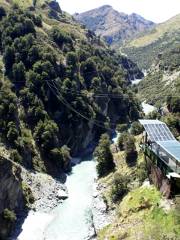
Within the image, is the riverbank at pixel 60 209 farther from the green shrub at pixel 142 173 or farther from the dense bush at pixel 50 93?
the green shrub at pixel 142 173

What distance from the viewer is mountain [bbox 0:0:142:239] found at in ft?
321

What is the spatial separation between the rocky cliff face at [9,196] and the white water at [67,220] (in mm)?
2884

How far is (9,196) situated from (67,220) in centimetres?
1180

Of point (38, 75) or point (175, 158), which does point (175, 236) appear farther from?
point (38, 75)

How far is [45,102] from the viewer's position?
12581 centimetres

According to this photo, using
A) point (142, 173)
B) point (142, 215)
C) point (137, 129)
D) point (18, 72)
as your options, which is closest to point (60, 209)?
point (142, 173)

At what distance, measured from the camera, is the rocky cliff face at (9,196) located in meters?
77.8

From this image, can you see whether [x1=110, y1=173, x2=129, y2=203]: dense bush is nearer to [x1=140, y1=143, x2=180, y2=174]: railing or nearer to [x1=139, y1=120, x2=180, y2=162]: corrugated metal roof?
[x1=140, y1=143, x2=180, y2=174]: railing

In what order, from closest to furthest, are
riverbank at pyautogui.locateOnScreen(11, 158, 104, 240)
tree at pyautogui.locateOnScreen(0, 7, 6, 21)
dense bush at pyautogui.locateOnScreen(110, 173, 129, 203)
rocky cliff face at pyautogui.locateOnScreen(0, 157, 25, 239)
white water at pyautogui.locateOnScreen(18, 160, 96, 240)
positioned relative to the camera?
white water at pyautogui.locateOnScreen(18, 160, 96, 240)
rocky cliff face at pyautogui.locateOnScreen(0, 157, 25, 239)
riverbank at pyautogui.locateOnScreen(11, 158, 104, 240)
dense bush at pyautogui.locateOnScreen(110, 173, 129, 203)
tree at pyautogui.locateOnScreen(0, 7, 6, 21)

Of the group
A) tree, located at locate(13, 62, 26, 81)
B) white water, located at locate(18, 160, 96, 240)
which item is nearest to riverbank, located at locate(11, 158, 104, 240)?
white water, located at locate(18, 160, 96, 240)

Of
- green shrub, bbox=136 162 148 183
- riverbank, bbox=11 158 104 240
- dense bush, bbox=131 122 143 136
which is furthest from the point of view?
dense bush, bbox=131 122 143 136

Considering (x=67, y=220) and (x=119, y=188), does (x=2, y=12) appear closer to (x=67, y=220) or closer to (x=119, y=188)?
(x=67, y=220)

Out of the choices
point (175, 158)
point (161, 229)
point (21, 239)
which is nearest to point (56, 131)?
point (21, 239)

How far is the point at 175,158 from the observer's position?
187ft
